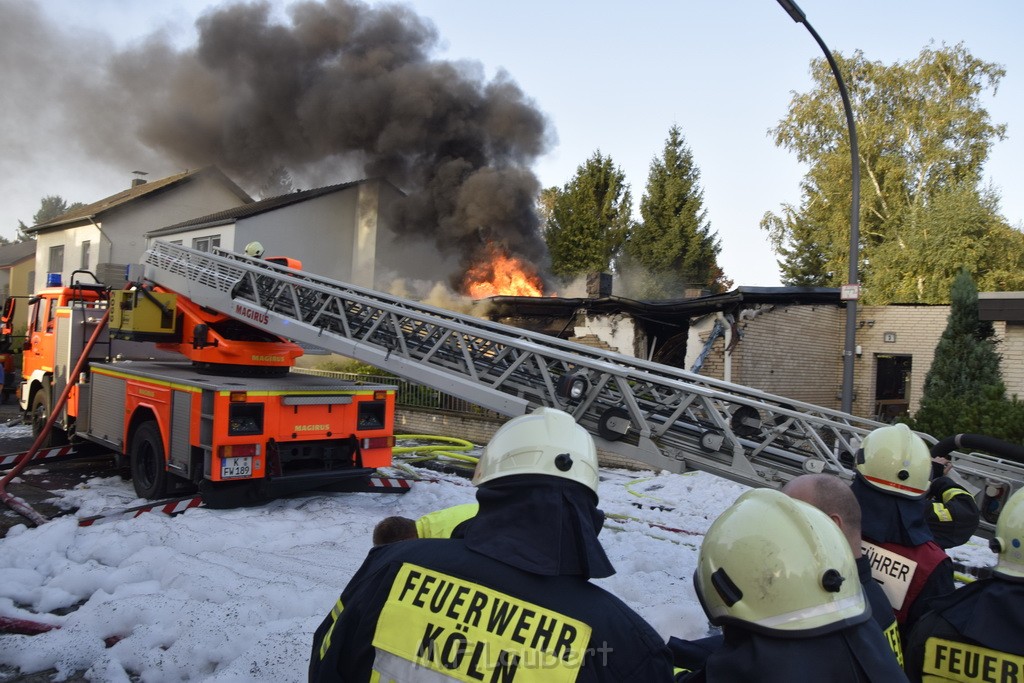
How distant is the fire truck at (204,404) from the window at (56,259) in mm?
22585

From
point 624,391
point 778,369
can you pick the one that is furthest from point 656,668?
point 778,369

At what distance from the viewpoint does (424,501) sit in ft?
24.6

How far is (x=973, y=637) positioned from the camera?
74.4 inches

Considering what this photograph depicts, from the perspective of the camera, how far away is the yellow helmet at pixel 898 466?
2779 millimetres

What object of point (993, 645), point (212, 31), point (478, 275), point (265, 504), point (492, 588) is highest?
point (212, 31)

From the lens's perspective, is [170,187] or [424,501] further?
[170,187]

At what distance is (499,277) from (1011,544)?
57.4 feet

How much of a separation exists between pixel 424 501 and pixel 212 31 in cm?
2079

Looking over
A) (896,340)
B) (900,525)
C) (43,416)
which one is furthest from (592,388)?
(896,340)

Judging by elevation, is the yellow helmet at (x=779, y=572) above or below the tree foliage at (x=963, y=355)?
below

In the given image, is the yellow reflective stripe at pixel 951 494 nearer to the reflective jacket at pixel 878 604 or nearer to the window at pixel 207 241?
the reflective jacket at pixel 878 604

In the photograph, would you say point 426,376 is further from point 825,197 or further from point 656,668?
point 825,197

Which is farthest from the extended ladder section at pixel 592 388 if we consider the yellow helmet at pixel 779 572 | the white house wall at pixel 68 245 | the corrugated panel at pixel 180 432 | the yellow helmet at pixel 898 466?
the white house wall at pixel 68 245

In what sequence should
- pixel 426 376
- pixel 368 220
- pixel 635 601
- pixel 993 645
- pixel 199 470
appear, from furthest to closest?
1. pixel 368 220
2. pixel 199 470
3. pixel 426 376
4. pixel 635 601
5. pixel 993 645
